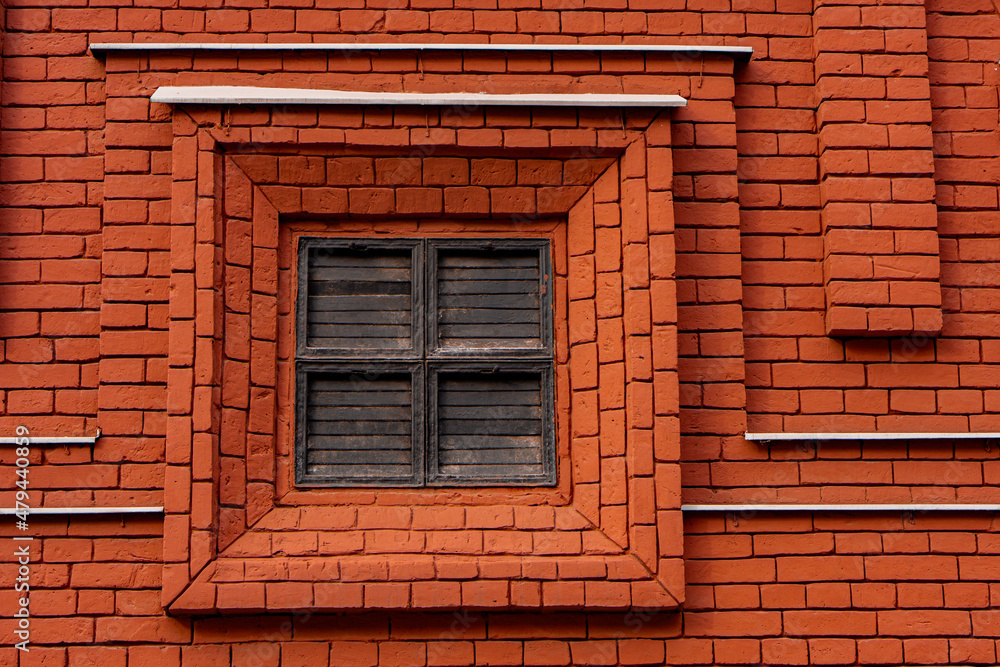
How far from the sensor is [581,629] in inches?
132

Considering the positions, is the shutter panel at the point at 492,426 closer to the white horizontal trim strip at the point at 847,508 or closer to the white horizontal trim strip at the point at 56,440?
the white horizontal trim strip at the point at 847,508

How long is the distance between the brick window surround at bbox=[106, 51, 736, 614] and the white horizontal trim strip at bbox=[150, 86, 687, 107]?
0.05 meters

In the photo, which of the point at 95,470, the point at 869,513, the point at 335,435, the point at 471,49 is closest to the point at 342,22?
the point at 471,49

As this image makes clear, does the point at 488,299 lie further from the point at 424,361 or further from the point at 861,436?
the point at 861,436

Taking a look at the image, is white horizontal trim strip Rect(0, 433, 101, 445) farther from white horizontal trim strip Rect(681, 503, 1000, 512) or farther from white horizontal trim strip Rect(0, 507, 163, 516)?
white horizontal trim strip Rect(681, 503, 1000, 512)

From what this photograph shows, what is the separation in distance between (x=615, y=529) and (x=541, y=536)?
283 mm

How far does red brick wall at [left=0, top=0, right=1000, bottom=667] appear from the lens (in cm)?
333

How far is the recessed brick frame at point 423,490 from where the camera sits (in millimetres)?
3291

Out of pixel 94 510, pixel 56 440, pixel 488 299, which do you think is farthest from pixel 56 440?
pixel 488 299

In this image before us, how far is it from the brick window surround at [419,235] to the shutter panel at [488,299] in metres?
Result: 0.10

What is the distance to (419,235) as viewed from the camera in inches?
143

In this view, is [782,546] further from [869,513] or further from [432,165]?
[432,165]
